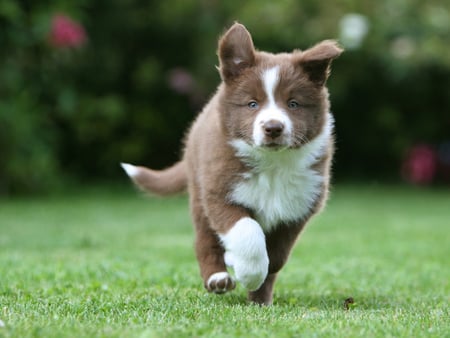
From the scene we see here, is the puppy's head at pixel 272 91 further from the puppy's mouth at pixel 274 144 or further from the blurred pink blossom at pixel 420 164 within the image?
the blurred pink blossom at pixel 420 164

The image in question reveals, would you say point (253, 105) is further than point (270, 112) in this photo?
Yes

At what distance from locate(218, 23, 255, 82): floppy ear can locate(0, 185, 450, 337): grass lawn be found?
134cm

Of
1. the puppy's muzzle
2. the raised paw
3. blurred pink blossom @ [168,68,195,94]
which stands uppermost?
the puppy's muzzle

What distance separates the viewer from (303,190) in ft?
17.2

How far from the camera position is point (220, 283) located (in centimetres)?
528

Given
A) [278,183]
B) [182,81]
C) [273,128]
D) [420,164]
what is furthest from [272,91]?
[420,164]

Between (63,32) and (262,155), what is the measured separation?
30.2 ft

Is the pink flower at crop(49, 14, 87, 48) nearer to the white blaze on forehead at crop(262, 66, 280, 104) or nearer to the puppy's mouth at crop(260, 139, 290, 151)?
the white blaze on forehead at crop(262, 66, 280, 104)

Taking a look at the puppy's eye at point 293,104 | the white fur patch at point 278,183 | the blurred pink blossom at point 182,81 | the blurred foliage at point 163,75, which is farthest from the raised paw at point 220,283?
the blurred pink blossom at point 182,81

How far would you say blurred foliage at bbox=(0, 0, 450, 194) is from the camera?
14477 mm

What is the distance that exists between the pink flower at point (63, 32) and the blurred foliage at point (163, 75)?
0.14 m

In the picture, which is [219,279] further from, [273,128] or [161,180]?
[161,180]

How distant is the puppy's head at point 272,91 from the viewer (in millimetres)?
5027

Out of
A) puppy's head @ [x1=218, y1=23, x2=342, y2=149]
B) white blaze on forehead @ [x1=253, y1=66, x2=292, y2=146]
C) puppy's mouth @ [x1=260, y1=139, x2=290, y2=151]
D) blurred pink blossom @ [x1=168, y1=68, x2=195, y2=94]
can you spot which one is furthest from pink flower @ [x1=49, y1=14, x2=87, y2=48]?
puppy's mouth @ [x1=260, y1=139, x2=290, y2=151]
